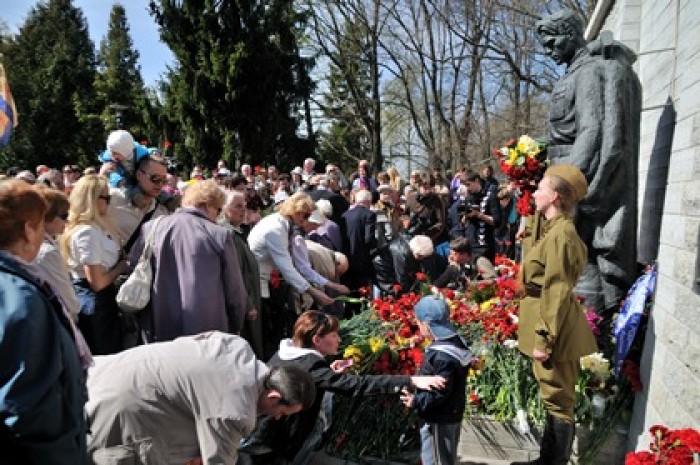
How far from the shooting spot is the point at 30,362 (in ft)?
5.57

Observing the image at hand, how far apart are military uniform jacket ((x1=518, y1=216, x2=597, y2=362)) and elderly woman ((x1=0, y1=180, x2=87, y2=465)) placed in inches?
89.6

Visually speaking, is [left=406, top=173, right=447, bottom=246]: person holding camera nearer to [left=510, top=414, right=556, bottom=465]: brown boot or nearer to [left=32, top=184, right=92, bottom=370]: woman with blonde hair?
[left=510, top=414, right=556, bottom=465]: brown boot

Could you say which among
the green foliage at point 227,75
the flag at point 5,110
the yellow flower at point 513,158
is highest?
the green foliage at point 227,75

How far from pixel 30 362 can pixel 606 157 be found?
378cm

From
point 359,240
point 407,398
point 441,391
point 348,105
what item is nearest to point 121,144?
point 359,240

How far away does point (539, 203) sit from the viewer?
3193 millimetres

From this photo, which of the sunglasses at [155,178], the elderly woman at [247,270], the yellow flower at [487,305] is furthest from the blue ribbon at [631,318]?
the sunglasses at [155,178]

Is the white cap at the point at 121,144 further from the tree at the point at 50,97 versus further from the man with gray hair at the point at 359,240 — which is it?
the tree at the point at 50,97

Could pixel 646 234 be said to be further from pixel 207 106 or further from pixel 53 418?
pixel 207 106

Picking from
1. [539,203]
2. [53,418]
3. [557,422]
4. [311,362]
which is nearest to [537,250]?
[539,203]

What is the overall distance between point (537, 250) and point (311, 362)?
1411mm

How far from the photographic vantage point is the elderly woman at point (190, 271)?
3398 millimetres

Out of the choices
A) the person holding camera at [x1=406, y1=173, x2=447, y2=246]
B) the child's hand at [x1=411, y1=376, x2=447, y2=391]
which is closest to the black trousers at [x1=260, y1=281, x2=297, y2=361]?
the child's hand at [x1=411, y1=376, x2=447, y2=391]

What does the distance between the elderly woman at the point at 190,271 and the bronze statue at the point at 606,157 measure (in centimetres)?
266
